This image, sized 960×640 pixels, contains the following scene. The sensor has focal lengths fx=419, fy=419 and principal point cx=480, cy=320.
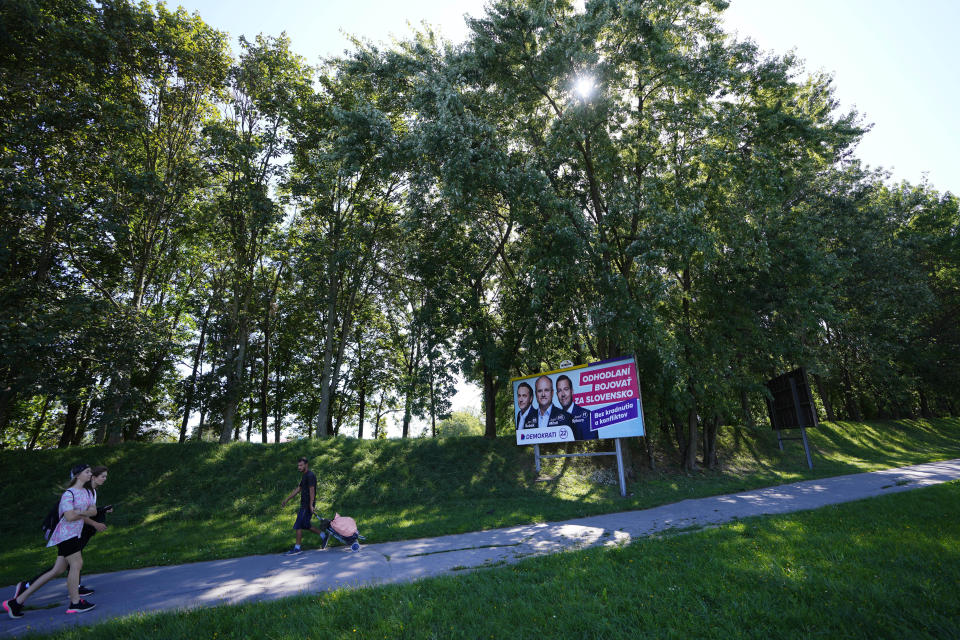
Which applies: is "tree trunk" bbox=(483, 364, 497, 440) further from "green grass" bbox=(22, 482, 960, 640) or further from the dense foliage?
"green grass" bbox=(22, 482, 960, 640)

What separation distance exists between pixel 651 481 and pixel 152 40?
85.6ft

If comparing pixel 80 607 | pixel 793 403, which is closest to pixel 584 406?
pixel 793 403

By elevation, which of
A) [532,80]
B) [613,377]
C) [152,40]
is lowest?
[613,377]

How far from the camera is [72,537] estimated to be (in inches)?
243

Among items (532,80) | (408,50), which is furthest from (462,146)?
(408,50)

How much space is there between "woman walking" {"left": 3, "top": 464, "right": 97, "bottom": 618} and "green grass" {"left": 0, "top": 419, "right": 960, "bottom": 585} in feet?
8.24

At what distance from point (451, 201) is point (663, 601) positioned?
42.0 ft

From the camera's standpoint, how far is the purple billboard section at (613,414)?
14.3 meters

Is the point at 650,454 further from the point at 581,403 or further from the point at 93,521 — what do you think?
the point at 93,521

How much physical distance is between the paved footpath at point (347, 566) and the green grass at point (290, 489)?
3.10 feet

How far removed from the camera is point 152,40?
52.4 ft

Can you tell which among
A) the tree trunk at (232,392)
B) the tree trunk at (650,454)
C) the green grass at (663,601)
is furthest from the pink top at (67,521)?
the tree trunk at (650,454)

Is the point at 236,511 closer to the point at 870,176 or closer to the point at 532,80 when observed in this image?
the point at 532,80

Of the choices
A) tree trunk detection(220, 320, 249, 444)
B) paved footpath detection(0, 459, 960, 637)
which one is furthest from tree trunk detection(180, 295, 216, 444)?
paved footpath detection(0, 459, 960, 637)
